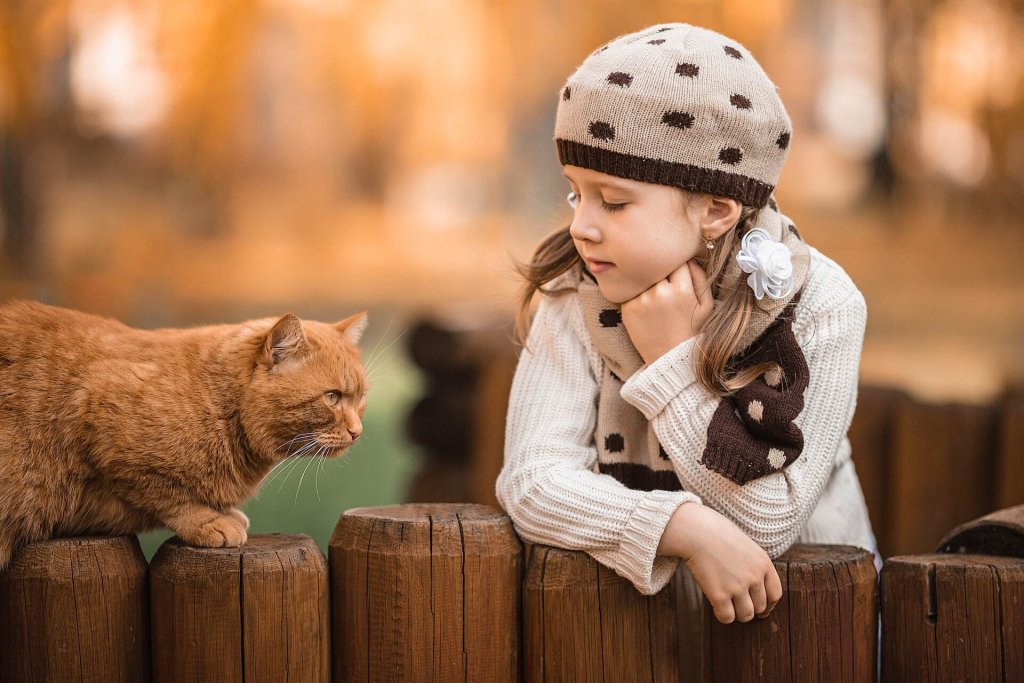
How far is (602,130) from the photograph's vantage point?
63.5 inches

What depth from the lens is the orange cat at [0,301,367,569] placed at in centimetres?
154

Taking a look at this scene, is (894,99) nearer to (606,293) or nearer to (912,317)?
(912,317)

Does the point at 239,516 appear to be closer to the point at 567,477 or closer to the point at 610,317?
the point at 567,477

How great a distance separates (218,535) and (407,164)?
3.35 meters

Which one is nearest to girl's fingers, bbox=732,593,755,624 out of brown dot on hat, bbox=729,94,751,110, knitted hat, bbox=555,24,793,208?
knitted hat, bbox=555,24,793,208

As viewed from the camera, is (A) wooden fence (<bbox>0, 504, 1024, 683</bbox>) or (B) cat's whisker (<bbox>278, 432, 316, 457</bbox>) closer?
(A) wooden fence (<bbox>0, 504, 1024, 683</bbox>)

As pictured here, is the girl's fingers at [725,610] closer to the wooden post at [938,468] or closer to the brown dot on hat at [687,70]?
the brown dot on hat at [687,70]

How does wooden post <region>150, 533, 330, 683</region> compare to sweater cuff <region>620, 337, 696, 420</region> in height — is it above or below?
below

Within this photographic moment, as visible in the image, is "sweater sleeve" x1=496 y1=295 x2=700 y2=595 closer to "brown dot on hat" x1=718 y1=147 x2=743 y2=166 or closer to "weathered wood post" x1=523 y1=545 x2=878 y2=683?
"weathered wood post" x1=523 y1=545 x2=878 y2=683

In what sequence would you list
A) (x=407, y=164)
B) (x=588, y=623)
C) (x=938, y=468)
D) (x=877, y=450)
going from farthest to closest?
(x=407, y=164) < (x=877, y=450) < (x=938, y=468) < (x=588, y=623)

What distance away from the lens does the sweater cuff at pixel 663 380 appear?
5.34ft

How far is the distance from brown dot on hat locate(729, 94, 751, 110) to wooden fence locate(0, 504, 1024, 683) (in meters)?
0.67

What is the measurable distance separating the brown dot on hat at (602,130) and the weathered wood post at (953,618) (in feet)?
2.53

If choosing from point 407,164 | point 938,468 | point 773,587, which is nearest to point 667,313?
point 773,587
